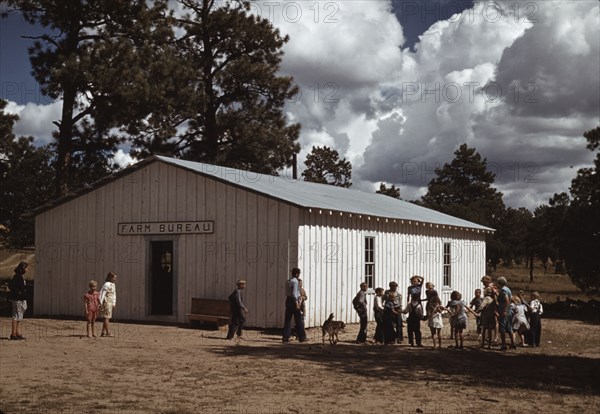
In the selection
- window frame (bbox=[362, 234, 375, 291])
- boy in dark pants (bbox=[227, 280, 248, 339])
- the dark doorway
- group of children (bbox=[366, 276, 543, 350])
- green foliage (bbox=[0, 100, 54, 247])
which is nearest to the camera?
group of children (bbox=[366, 276, 543, 350])

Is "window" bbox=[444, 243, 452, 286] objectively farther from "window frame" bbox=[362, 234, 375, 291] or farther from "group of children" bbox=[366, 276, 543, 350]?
"group of children" bbox=[366, 276, 543, 350]

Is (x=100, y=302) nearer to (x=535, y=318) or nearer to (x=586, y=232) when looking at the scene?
(x=535, y=318)

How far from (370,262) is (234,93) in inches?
875

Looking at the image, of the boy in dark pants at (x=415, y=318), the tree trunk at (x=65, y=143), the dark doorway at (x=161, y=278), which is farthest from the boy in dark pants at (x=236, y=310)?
the tree trunk at (x=65, y=143)

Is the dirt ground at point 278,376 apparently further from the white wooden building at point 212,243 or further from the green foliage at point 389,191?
the green foliage at point 389,191

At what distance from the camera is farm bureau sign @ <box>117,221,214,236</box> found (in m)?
20.1

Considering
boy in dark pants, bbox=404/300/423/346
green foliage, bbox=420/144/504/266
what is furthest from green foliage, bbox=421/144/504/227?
boy in dark pants, bbox=404/300/423/346

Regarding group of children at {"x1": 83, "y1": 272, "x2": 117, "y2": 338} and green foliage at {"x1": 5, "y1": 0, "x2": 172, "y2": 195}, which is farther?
green foliage at {"x1": 5, "y1": 0, "x2": 172, "y2": 195}

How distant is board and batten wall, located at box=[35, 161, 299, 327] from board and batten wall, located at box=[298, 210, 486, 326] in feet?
2.55

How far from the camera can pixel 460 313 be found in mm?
15758

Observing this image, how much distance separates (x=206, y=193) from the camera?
2017 cm

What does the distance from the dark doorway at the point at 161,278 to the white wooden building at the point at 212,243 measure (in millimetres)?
32

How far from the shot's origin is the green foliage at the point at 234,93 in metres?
39.3

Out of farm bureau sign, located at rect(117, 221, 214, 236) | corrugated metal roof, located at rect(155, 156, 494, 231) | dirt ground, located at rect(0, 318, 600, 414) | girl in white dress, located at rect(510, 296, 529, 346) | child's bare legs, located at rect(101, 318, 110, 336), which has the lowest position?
dirt ground, located at rect(0, 318, 600, 414)
